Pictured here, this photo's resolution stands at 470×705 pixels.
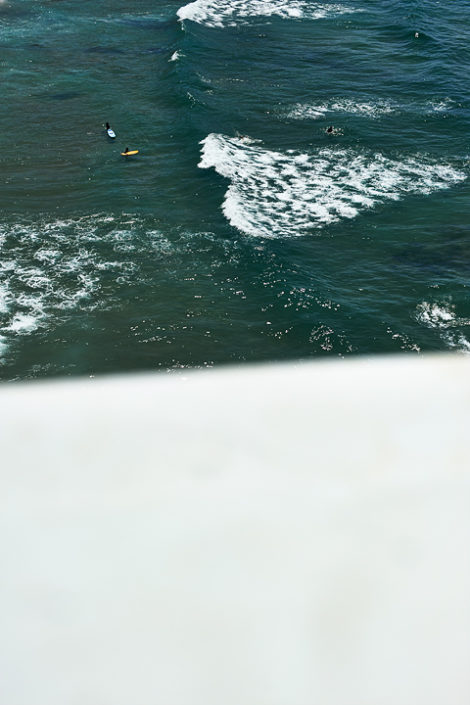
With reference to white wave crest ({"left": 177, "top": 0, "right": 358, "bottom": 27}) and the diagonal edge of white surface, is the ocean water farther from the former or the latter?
the diagonal edge of white surface

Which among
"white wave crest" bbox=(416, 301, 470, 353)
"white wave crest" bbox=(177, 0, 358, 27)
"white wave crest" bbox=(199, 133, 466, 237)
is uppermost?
"white wave crest" bbox=(177, 0, 358, 27)

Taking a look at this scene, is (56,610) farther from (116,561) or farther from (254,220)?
(254,220)

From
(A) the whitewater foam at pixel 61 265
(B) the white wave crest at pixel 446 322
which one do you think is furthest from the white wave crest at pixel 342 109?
(B) the white wave crest at pixel 446 322

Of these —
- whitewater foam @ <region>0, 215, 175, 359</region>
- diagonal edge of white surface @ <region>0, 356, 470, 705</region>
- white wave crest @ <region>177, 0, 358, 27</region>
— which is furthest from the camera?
white wave crest @ <region>177, 0, 358, 27</region>

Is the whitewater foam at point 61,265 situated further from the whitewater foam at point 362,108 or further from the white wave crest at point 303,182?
the whitewater foam at point 362,108

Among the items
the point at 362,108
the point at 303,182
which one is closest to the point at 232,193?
the point at 303,182

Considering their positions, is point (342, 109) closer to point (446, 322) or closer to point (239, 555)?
point (446, 322)

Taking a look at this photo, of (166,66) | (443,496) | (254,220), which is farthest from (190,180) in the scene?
(443,496)

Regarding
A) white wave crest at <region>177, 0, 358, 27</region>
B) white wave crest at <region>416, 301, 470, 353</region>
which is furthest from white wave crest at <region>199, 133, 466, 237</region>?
white wave crest at <region>177, 0, 358, 27</region>
